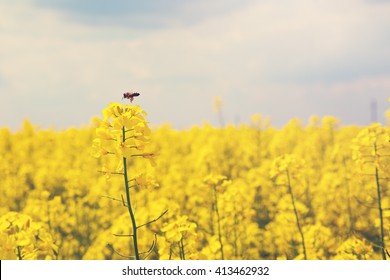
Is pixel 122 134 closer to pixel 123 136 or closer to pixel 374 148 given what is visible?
Result: pixel 123 136

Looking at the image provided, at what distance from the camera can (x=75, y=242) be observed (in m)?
3.62

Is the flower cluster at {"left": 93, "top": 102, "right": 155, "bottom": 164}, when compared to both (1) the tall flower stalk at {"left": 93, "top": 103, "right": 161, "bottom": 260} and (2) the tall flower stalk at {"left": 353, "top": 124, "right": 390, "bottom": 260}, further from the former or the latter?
(2) the tall flower stalk at {"left": 353, "top": 124, "right": 390, "bottom": 260}

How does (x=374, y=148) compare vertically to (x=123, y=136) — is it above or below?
below

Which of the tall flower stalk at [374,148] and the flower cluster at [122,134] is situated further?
the tall flower stalk at [374,148]

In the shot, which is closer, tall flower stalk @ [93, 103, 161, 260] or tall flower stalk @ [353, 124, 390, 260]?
tall flower stalk @ [93, 103, 161, 260]

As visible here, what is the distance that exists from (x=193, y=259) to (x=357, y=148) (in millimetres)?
866

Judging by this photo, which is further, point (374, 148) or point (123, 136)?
point (374, 148)

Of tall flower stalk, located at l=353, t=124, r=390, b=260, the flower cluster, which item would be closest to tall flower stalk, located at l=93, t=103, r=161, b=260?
the flower cluster

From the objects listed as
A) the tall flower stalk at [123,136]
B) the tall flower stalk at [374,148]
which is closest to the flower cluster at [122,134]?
the tall flower stalk at [123,136]

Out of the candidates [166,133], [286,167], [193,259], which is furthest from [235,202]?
[166,133]

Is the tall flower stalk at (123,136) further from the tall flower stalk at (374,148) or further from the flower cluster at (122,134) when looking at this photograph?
the tall flower stalk at (374,148)

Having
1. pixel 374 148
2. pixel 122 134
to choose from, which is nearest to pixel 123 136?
pixel 122 134

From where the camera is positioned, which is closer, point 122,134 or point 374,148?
point 122,134
